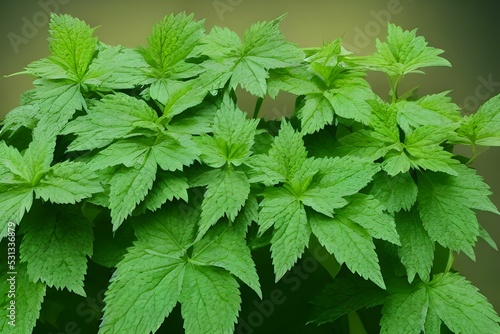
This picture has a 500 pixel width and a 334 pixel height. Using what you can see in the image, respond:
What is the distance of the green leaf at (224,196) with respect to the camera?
807mm

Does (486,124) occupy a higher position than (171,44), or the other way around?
(171,44)

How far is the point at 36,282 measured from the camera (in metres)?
0.82

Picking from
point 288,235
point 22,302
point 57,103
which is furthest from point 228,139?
point 22,302

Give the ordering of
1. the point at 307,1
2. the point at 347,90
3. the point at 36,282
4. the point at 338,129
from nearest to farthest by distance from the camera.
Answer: the point at 36,282
the point at 347,90
the point at 338,129
the point at 307,1

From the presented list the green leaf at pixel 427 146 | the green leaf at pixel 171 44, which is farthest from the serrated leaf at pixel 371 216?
the green leaf at pixel 171 44

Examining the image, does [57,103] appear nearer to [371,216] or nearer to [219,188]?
[219,188]

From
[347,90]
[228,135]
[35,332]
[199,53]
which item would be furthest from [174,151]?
[35,332]

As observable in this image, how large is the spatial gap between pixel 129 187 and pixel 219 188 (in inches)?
5.5

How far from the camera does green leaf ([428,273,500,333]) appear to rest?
2.70ft

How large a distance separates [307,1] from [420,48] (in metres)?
0.34

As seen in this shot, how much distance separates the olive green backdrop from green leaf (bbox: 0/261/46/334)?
0.66 metres

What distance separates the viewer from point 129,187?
0.80 meters

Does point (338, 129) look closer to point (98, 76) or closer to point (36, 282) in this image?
point (98, 76)

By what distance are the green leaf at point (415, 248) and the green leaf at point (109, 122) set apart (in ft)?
1.48
